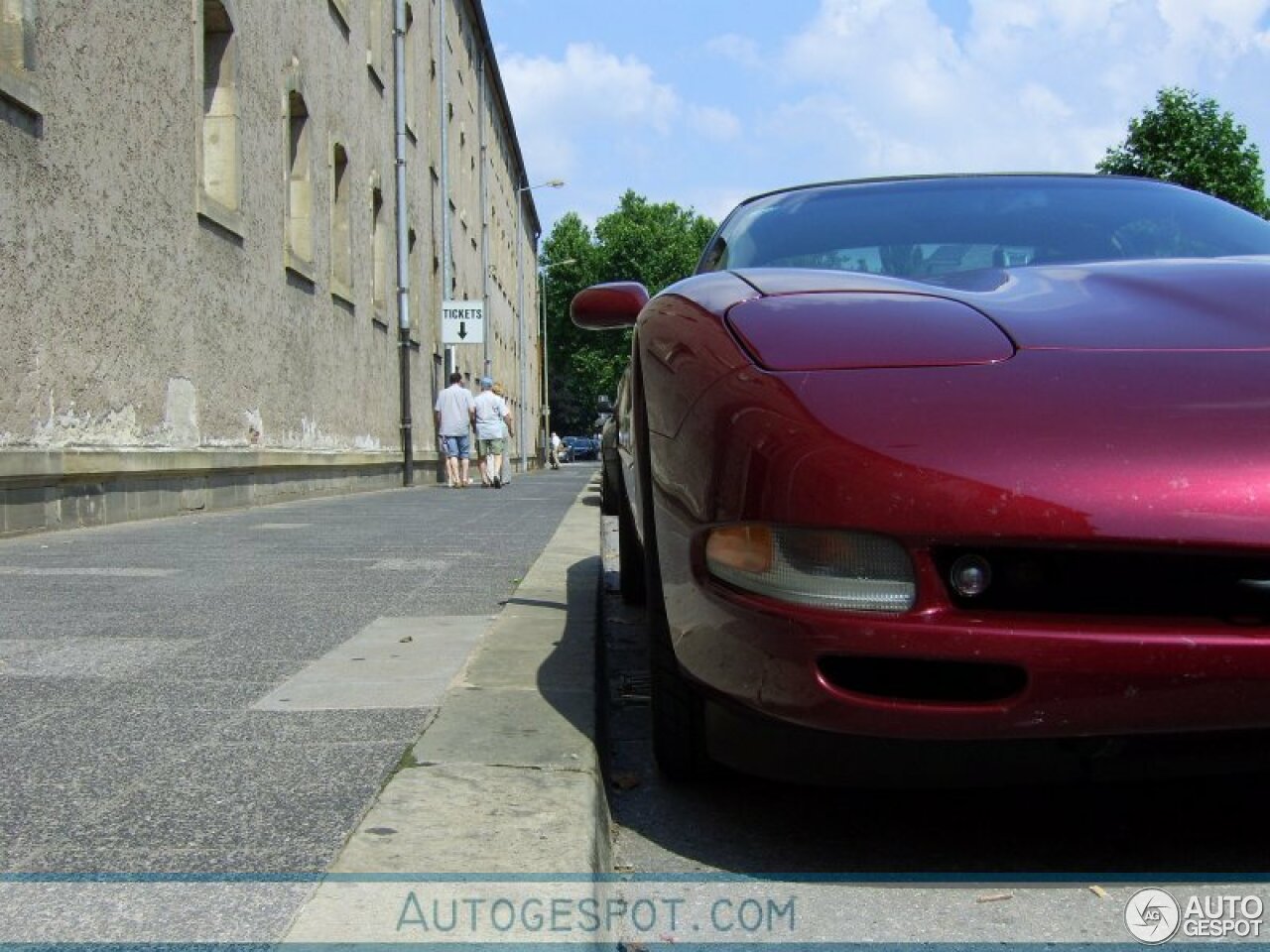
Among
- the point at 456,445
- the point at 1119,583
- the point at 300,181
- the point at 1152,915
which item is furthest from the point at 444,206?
the point at 1152,915

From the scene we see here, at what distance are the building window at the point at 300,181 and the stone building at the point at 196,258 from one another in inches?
1.0

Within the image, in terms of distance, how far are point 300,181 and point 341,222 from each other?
7.38ft

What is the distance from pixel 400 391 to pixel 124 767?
58.0ft

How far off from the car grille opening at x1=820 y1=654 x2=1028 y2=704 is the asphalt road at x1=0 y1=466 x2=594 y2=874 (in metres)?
0.85

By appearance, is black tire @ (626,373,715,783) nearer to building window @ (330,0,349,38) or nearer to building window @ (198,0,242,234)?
building window @ (198,0,242,234)

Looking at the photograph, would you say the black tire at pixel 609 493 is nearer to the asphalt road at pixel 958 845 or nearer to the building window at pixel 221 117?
the asphalt road at pixel 958 845

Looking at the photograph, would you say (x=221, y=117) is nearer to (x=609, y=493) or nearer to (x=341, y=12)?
(x=341, y=12)

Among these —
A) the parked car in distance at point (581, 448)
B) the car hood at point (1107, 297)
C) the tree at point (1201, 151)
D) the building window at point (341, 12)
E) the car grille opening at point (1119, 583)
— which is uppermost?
the tree at point (1201, 151)

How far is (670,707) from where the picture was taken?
8.48 ft

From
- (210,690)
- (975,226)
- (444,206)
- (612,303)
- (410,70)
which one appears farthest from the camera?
(410,70)

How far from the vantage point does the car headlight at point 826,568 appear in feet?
6.76

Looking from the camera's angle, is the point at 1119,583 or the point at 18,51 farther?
the point at 18,51

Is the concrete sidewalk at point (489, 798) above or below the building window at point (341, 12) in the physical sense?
below

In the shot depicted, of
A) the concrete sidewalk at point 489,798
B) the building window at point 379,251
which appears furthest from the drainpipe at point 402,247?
the concrete sidewalk at point 489,798
